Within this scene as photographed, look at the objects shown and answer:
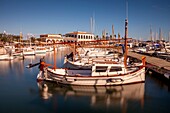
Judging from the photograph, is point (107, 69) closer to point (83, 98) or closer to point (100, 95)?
point (100, 95)

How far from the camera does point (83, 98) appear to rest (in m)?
17.5

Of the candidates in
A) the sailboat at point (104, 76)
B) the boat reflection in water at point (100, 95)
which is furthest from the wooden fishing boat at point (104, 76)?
the boat reflection in water at point (100, 95)

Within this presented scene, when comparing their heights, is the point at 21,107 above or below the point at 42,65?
below

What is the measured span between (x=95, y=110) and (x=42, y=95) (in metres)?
6.51

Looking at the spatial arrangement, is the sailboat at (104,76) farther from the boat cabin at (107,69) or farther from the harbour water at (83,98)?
the harbour water at (83,98)

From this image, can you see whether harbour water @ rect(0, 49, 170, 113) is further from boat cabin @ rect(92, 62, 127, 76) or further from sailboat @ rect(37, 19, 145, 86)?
boat cabin @ rect(92, 62, 127, 76)

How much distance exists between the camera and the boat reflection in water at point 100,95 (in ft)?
52.4

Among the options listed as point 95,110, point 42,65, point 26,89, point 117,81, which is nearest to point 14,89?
point 26,89

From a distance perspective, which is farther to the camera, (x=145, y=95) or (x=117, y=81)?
(x=117, y=81)

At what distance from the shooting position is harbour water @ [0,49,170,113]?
48.3 ft

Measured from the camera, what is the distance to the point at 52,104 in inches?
Answer: 623

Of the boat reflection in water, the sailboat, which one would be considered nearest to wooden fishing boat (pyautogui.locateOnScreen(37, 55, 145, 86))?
the sailboat

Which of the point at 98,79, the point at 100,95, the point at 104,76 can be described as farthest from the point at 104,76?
the point at 100,95

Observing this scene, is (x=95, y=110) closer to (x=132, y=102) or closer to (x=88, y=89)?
(x=132, y=102)
